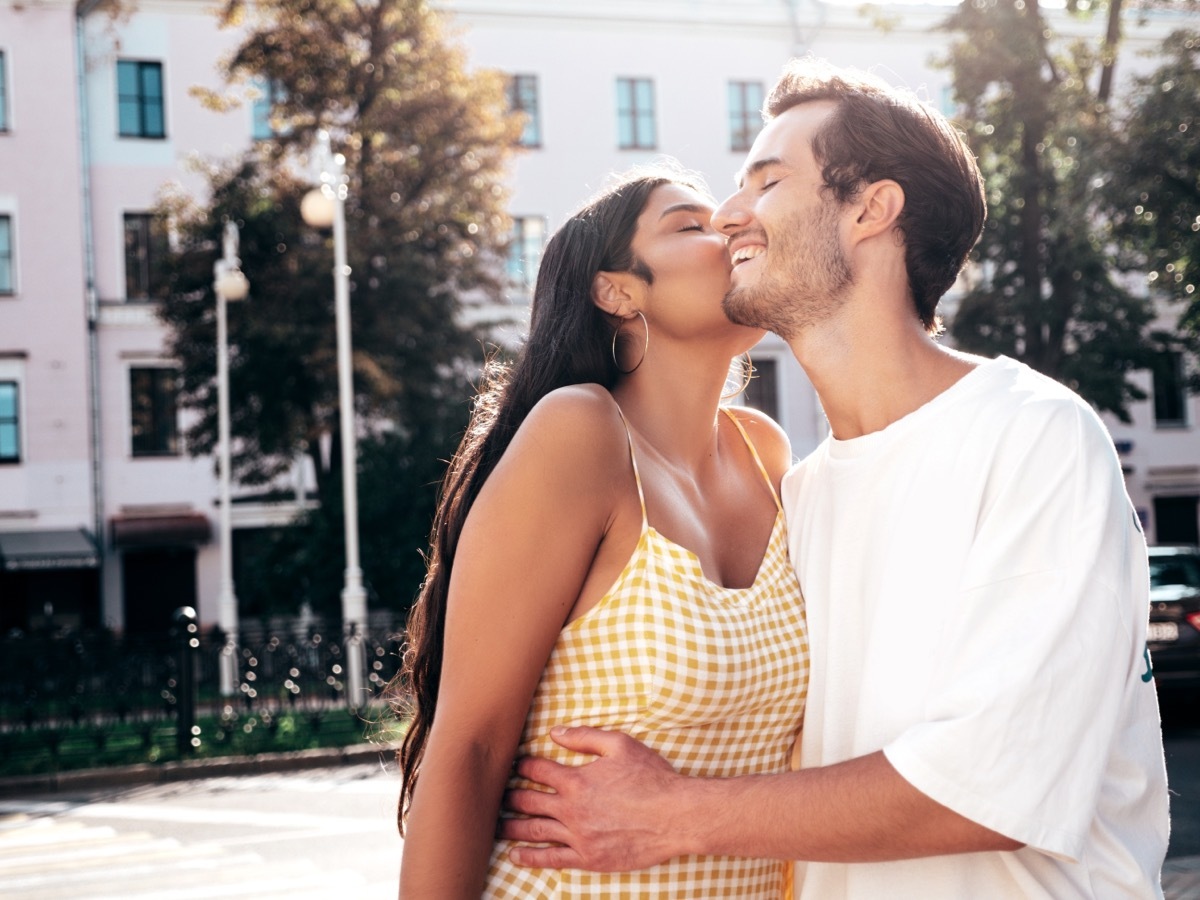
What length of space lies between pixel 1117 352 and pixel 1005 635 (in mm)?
20355

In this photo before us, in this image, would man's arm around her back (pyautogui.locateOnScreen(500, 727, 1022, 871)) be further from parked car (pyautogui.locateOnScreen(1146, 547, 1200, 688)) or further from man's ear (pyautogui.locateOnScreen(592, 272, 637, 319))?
parked car (pyautogui.locateOnScreen(1146, 547, 1200, 688))

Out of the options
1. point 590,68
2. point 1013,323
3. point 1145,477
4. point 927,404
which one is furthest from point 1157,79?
point 1145,477

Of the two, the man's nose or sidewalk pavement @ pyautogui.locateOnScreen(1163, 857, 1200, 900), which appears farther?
sidewalk pavement @ pyautogui.locateOnScreen(1163, 857, 1200, 900)

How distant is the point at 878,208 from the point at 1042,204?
58.1 feet

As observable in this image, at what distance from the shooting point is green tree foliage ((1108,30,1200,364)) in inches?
586

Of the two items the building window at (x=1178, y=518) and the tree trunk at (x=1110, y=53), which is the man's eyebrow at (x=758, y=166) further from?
the building window at (x=1178, y=518)

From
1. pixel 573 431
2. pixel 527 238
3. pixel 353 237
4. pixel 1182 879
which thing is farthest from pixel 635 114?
pixel 573 431

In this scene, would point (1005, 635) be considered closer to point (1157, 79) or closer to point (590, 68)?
point (1157, 79)

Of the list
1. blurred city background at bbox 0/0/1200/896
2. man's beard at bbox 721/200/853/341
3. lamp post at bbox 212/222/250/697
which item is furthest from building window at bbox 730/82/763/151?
man's beard at bbox 721/200/853/341

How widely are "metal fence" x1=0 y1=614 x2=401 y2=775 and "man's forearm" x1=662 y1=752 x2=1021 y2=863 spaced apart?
37.6 ft

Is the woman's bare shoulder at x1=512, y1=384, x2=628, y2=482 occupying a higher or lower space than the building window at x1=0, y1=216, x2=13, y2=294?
lower

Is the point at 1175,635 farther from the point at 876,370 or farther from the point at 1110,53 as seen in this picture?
the point at 876,370

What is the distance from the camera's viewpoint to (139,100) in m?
29.3

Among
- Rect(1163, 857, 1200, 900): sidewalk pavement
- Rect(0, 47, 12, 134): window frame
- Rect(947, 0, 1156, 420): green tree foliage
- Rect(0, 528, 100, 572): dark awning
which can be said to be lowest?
Rect(0, 528, 100, 572): dark awning
